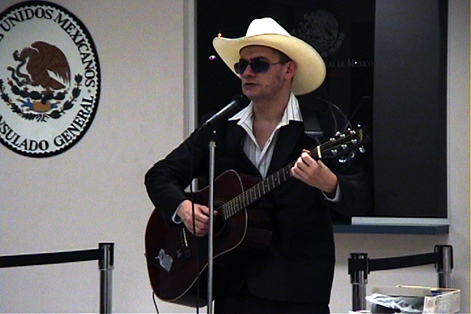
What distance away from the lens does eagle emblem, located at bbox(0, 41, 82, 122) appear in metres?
4.87

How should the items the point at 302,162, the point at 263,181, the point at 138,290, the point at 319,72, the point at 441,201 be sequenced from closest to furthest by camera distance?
the point at 302,162 < the point at 263,181 < the point at 319,72 < the point at 441,201 < the point at 138,290

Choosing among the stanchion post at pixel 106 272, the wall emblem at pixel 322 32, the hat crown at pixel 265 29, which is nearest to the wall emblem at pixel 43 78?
the wall emblem at pixel 322 32

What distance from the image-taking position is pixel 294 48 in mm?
3133

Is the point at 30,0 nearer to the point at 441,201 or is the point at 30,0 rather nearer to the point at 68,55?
the point at 68,55

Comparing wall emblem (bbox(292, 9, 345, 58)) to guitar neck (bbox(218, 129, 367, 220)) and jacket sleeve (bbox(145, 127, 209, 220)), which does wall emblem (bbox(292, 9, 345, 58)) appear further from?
guitar neck (bbox(218, 129, 367, 220))

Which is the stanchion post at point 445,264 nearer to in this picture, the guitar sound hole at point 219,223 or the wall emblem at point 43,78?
Result: the guitar sound hole at point 219,223

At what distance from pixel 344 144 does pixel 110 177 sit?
2325 mm

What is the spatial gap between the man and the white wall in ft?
4.59

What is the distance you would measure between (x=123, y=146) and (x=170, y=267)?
1495mm

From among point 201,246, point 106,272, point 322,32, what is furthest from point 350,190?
point 322,32

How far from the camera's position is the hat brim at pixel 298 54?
314 cm

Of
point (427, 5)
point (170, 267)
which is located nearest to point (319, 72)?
point (170, 267)

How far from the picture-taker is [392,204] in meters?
4.30

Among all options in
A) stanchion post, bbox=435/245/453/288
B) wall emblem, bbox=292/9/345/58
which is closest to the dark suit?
stanchion post, bbox=435/245/453/288
